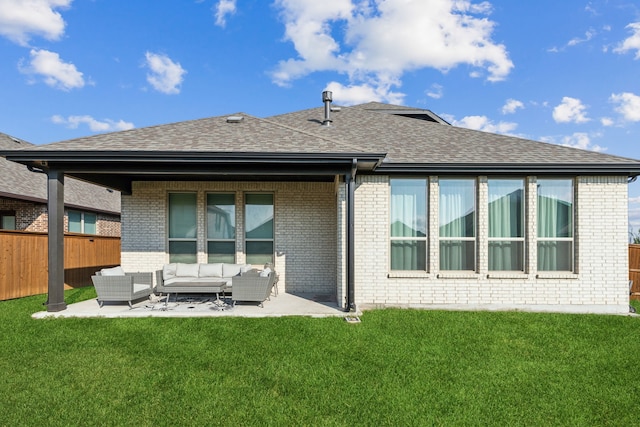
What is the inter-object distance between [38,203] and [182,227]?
775cm

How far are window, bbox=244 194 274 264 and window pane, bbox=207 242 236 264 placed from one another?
18.0 inches

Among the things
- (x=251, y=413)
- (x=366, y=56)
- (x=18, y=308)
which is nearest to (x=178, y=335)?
(x=251, y=413)

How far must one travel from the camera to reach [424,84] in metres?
20.8

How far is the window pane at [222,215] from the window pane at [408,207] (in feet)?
16.1

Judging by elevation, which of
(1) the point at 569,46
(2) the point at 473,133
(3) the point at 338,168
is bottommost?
(3) the point at 338,168

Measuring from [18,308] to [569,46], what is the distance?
58.3 ft

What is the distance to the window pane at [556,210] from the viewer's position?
340 inches

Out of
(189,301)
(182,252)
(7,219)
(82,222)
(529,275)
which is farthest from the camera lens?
(82,222)

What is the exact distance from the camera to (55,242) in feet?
26.0

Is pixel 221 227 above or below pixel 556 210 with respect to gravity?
below

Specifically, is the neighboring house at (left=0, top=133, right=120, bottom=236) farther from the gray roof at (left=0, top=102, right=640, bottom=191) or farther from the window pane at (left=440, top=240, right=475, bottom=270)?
the window pane at (left=440, top=240, right=475, bottom=270)

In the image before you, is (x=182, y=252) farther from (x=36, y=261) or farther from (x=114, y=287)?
(x=36, y=261)

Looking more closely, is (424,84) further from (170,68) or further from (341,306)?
(170,68)

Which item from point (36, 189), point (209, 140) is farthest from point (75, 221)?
point (209, 140)
